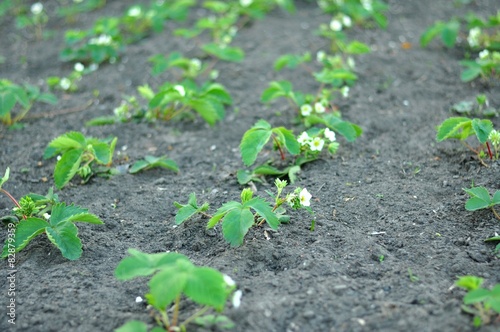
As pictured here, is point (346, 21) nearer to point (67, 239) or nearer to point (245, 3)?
point (245, 3)

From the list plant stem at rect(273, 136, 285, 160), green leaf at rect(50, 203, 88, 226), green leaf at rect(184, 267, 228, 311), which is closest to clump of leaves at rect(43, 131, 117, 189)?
green leaf at rect(50, 203, 88, 226)

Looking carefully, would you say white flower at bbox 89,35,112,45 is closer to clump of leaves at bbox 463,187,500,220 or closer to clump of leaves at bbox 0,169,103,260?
clump of leaves at bbox 0,169,103,260

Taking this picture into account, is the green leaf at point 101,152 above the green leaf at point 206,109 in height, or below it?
above

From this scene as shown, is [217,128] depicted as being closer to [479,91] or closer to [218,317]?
[479,91]

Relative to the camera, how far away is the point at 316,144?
290 cm

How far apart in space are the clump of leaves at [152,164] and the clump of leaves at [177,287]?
115 centimetres

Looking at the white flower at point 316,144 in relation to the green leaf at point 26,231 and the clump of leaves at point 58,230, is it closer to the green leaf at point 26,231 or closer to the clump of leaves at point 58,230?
the clump of leaves at point 58,230

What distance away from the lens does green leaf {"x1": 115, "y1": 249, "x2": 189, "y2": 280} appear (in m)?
1.84

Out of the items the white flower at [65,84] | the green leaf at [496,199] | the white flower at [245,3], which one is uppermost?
the green leaf at [496,199]

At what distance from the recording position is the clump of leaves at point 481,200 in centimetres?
235

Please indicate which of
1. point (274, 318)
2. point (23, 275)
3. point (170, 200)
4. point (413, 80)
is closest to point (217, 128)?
point (170, 200)

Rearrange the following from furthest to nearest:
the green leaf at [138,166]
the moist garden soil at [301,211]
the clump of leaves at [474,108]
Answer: the clump of leaves at [474,108]
the green leaf at [138,166]
the moist garden soil at [301,211]

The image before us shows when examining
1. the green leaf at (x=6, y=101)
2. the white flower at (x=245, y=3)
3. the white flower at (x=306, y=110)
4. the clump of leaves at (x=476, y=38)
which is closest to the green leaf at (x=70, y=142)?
the green leaf at (x=6, y=101)

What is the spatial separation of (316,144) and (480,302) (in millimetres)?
1213
